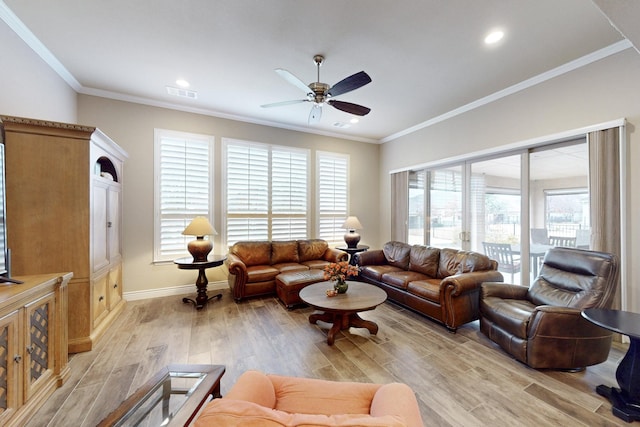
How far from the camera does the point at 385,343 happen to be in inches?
106

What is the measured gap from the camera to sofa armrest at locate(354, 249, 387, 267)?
14.8 ft

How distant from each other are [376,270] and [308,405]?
10.4 feet

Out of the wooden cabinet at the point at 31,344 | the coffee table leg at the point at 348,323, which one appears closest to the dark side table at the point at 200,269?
the wooden cabinet at the point at 31,344

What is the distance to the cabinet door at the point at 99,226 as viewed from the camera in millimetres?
2660

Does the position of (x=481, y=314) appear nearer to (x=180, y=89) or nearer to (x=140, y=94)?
(x=180, y=89)

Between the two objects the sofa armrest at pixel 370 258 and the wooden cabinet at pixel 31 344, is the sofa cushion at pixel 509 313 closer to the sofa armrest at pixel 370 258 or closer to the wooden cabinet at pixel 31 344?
the sofa armrest at pixel 370 258

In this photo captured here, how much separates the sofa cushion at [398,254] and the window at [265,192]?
175 cm

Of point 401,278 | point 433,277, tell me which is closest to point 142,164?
point 401,278

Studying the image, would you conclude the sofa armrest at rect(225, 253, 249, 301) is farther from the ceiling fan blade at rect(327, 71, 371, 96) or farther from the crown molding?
the crown molding

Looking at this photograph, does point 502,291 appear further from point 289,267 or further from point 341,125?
point 341,125

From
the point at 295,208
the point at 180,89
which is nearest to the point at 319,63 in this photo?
the point at 180,89

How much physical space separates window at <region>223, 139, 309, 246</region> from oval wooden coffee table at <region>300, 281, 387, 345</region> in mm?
2071

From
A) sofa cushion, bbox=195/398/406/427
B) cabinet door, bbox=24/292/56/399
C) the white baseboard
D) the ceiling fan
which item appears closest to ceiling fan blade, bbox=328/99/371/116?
the ceiling fan

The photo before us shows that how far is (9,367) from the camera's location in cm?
159
